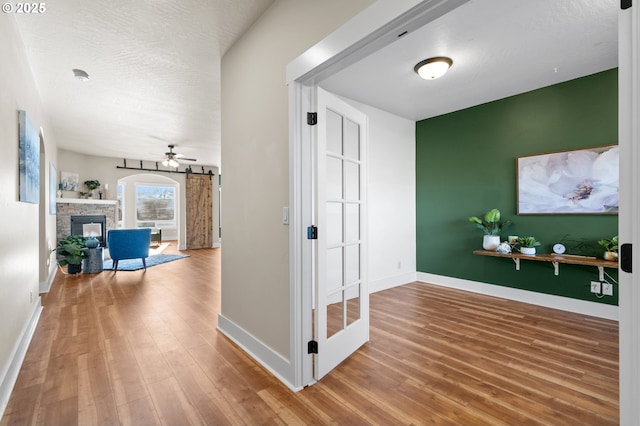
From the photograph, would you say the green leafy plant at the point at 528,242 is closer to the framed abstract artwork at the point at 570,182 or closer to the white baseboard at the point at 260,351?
the framed abstract artwork at the point at 570,182

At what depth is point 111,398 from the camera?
1.85m

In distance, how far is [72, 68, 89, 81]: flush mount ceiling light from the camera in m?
3.21

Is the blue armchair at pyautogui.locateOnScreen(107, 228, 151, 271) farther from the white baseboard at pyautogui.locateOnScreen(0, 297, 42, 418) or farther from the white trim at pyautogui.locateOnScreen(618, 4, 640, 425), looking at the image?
the white trim at pyautogui.locateOnScreen(618, 4, 640, 425)

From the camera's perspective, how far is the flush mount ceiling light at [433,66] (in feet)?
9.50

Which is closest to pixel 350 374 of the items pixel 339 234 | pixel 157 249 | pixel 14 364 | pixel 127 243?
pixel 339 234

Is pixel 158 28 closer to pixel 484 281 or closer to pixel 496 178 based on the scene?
pixel 496 178

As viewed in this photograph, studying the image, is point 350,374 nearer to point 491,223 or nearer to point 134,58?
point 491,223

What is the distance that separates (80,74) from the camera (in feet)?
10.7

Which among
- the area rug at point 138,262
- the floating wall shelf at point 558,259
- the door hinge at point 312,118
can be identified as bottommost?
the area rug at point 138,262

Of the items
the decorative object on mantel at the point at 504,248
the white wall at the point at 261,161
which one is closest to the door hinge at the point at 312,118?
the white wall at the point at 261,161

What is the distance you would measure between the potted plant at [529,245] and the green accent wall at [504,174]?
0.13m

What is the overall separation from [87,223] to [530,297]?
9143 millimetres

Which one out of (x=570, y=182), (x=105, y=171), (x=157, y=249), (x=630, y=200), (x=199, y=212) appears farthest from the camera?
(x=199, y=212)

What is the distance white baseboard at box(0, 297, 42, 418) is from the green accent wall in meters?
4.74
